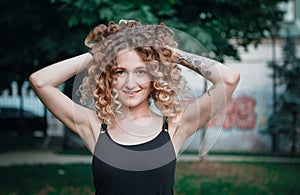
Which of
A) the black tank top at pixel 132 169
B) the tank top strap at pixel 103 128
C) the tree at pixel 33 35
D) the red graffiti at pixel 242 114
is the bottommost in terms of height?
the red graffiti at pixel 242 114

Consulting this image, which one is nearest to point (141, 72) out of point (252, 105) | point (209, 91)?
point (209, 91)

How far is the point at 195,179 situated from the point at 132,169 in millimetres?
7914

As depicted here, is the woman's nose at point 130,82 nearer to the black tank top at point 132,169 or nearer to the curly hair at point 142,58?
the curly hair at point 142,58

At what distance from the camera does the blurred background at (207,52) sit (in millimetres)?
8406

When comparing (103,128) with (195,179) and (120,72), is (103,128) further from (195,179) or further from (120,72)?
(195,179)

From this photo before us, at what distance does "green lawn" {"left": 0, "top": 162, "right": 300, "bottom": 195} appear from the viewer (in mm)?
8789

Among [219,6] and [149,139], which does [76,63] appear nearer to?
[149,139]

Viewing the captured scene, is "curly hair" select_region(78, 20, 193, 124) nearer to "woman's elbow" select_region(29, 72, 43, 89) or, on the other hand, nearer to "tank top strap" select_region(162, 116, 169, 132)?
"tank top strap" select_region(162, 116, 169, 132)

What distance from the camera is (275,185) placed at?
31.0 feet

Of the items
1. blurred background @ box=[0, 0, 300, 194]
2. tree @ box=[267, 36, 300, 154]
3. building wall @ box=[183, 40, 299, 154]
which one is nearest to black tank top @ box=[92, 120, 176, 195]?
blurred background @ box=[0, 0, 300, 194]

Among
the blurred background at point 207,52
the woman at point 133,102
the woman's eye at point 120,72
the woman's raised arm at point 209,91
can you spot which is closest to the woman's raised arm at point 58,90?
the woman at point 133,102

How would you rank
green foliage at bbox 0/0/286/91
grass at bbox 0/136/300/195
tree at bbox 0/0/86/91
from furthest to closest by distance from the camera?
tree at bbox 0/0/86/91, grass at bbox 0/136/300/195, green foliage at bbox 0/0/286/91

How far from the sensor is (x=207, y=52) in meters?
2.83

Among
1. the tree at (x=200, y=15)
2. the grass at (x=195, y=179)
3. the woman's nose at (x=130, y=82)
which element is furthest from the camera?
the grass at (x=195, y=179)
